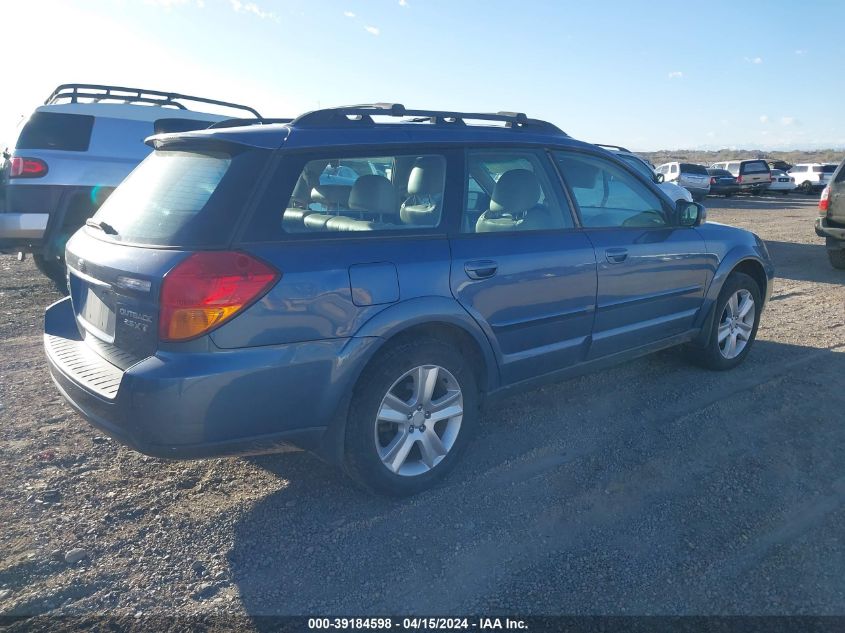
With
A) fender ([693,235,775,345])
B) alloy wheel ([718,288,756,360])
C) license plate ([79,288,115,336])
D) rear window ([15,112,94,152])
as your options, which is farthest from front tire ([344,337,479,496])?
rear window ([15,112,94,152])

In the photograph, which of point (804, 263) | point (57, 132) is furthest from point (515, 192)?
point (804, 263)

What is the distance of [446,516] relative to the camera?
3182mm

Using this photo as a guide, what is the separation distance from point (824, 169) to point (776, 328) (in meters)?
28.8

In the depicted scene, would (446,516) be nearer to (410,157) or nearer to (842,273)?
(410,157)

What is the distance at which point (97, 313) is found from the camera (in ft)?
10.3

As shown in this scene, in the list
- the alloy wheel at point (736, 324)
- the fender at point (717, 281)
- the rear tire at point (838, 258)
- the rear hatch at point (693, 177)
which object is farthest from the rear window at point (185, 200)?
the rear hatch at point (693, 177)

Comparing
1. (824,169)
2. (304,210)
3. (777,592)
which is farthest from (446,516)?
(824,169)

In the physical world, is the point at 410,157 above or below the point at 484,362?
above

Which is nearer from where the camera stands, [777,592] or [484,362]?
[777,592]

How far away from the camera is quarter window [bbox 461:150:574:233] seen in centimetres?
361

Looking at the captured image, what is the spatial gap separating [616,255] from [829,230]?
280 inches

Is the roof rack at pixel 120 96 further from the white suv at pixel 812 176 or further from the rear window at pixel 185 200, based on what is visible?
the white suv at pixel 812 176

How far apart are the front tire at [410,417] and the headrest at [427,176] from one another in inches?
31.6

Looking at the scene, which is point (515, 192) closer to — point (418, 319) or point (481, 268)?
point (481, 268)
